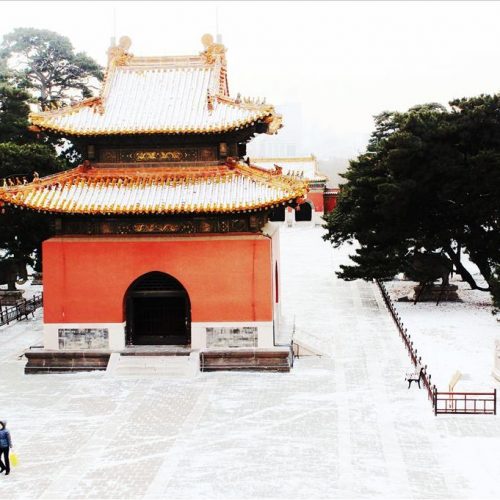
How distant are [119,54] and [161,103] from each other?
2.86 m

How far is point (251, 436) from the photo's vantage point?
48.3 ft

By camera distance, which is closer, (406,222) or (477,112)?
(477,112)

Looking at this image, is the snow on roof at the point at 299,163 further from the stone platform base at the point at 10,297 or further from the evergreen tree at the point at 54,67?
the stone platform base at the point at 10,297

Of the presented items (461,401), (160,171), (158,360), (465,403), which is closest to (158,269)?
(158,360)

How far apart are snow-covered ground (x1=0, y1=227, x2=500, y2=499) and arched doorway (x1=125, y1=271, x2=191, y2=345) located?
201cm

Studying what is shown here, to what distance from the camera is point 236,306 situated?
20.0m

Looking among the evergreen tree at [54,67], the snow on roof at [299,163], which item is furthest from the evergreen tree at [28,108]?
the snow on roof at [299,163]

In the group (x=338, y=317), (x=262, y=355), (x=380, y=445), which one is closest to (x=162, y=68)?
(x=262, y=355)

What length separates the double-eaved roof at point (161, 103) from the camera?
20.0 metres

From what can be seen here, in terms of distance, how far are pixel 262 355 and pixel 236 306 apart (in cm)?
152

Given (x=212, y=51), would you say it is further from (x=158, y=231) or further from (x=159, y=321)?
(x=159, y=321)

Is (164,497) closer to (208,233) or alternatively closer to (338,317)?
(208,233)

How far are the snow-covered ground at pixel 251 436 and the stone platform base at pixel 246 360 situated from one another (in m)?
0.37

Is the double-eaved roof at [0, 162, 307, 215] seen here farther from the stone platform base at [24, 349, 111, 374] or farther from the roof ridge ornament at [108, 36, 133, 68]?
the roof ridge ornament at [108, 36, 133, 68]
